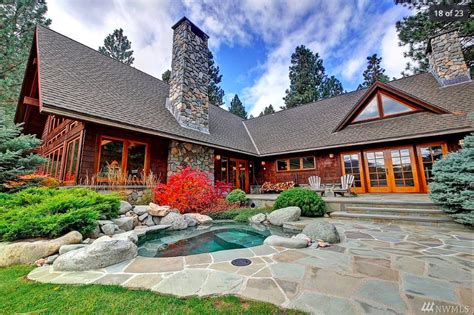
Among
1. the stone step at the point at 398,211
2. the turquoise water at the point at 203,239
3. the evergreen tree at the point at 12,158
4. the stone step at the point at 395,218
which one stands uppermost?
the evergreen tree at the point at 12,158

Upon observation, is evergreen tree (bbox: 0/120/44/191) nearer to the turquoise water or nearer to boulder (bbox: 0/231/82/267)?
boulder (bbox: 0/231/82/267)

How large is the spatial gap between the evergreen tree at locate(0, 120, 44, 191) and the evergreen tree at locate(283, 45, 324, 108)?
2229cm

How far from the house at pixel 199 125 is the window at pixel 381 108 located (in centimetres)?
4

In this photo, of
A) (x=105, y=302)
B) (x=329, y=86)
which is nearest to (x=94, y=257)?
(x=105, y=302)

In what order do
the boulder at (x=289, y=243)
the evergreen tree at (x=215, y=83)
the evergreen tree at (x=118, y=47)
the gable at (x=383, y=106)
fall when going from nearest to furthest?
the boulder at (x=289, y=243), the gable at (x=383, y=106), the evergreen tree at (x=118, y=47), the evergreen tree at (x=215, y=83)

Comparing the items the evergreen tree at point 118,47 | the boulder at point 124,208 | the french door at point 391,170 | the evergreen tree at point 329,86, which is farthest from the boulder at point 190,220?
the evergreen tree at point 329,86

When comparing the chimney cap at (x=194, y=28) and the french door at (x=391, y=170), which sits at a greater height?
the chimney cap at (x=194, y=28)

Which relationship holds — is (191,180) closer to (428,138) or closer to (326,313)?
(326,313)

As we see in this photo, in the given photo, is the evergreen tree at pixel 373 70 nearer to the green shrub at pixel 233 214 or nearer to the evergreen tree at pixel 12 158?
the green shrub at pixel 233 214

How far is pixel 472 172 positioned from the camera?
4316 millimetres

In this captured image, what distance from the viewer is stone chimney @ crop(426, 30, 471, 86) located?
8.90 meters

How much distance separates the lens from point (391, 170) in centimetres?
838

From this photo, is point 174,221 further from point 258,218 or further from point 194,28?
point 194,28

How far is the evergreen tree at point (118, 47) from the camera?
884 inches
